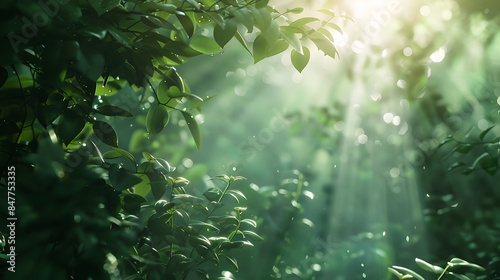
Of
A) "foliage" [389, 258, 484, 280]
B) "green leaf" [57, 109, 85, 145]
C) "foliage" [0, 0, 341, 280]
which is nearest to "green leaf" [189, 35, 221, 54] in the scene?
"foliage" [0, 0, 341, 280]

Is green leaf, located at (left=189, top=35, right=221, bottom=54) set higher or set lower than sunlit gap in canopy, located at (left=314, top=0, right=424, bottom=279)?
higher

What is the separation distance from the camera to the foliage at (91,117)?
36 centimetres

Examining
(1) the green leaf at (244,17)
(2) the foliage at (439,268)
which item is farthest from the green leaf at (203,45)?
(2) the foliage at (439,268)

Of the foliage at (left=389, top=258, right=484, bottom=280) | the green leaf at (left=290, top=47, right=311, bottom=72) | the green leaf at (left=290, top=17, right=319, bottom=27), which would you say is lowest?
the foliage at (left=389, top=258, right=484, bottom=280)

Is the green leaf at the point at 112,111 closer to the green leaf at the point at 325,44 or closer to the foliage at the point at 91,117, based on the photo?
the foliage at the point at 91,117

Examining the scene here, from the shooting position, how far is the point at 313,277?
148 cm

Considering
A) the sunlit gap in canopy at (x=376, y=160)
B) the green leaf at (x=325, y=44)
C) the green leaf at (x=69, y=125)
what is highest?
the green leaf at (x=325, y=44)

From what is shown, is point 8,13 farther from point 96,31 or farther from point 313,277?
point 313,277

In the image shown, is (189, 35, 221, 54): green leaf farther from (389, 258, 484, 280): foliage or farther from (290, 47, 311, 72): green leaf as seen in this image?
(389, 258, 484, 280): foliage

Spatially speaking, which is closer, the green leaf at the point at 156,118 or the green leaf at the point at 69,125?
the green leaf at the point at 69,125

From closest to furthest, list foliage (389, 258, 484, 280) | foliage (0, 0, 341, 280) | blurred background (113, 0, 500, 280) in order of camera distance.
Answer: foliage (0, 0, 341, 280)
foliage (389, 258, 484, 280)
blurred background (113, 0, 500, 280)

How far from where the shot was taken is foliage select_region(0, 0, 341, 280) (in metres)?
0.36

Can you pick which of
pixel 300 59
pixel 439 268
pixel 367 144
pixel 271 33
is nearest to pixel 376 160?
pixel 367 144

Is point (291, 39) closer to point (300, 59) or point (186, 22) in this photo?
point (300, 59)
